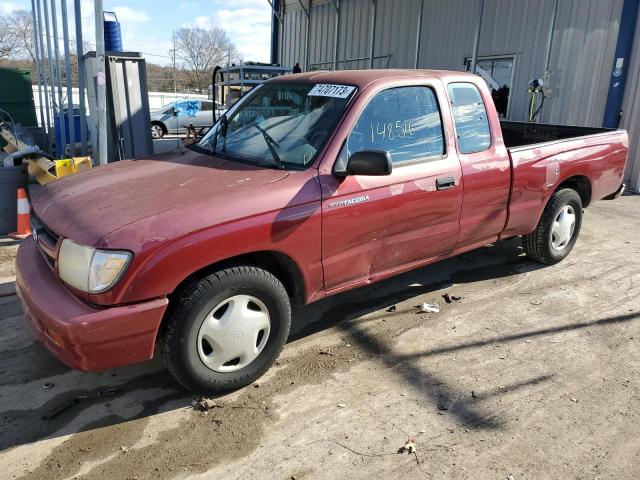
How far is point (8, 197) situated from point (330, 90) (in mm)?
4963

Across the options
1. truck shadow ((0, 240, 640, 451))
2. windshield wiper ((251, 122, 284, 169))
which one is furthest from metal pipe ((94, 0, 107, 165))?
windshield wiper ((251, 122, 284, 169))

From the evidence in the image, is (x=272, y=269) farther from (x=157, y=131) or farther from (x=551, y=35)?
(x=157, y=131)

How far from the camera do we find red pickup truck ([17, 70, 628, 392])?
8.54 ft

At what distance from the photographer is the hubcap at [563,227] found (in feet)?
16.9

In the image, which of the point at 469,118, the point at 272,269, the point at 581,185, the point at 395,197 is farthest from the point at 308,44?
the point at 272,269

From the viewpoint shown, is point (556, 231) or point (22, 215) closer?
point (556, 231)

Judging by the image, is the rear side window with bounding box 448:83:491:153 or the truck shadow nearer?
the truck shadow

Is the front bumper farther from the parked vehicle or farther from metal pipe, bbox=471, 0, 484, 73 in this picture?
the parked vehicle

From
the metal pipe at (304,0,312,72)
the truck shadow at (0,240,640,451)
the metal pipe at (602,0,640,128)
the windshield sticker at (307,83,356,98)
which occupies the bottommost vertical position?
the truck shadow at (0,240,640,451)

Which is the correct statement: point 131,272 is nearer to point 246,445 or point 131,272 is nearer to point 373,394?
point 246,445

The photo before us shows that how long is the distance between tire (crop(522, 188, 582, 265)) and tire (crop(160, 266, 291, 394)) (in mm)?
3039

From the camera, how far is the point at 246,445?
105 inches

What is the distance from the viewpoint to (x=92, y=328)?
2.50 metres

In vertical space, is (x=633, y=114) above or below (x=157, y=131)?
above
